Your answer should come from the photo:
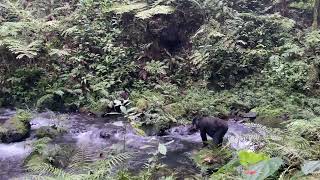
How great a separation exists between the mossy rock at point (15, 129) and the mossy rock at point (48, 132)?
299 millimetres

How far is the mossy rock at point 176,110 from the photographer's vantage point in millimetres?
10001

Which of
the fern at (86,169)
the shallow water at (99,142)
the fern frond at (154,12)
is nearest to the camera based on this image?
the fern at (86,169)

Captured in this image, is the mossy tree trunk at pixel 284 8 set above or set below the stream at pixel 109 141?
above

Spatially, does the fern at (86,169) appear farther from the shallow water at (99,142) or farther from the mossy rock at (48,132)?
the mossy rock at (48,132)

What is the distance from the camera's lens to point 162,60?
12680mm

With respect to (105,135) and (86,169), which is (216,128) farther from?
(86,169)

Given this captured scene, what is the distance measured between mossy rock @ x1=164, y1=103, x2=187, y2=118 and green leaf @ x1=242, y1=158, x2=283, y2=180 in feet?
27.3

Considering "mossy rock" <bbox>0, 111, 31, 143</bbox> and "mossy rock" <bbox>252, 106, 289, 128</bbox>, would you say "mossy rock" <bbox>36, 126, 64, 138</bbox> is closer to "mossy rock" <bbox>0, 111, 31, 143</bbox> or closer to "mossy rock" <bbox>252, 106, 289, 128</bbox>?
"mossy rock" <bbox>0, 111, 31, 143</bbox>

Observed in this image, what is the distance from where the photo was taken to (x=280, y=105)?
33.7 feet

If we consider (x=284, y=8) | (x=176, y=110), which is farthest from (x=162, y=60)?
(x=284, y=8)

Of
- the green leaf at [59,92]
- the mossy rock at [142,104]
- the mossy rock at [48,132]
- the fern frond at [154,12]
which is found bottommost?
the mossy rock at [142,104]

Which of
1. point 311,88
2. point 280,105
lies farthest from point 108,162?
point 311,88

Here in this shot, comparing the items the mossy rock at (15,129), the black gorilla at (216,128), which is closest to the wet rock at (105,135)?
the mossy rock at (15,129)

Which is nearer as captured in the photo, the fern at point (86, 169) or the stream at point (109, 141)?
the fern at point (86, 169)
